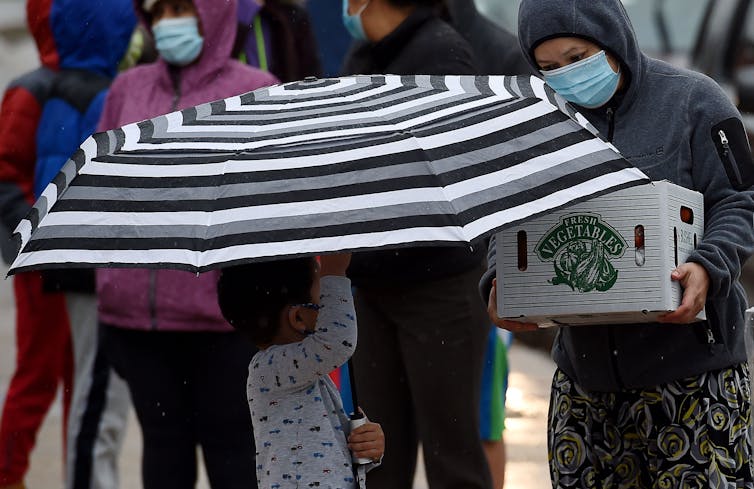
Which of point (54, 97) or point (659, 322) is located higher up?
point (54, 97)

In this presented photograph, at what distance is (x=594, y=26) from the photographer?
4.33 m

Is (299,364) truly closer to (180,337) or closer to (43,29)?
(180,337)

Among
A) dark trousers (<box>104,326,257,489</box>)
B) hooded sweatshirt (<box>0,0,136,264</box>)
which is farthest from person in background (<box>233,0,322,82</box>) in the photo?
dark trousers (<box>104,326,257,489</box>)

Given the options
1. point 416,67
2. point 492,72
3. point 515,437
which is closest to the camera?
point 416,67

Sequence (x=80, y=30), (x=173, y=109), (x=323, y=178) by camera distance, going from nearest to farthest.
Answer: (x=323, y=178) → (x=173, y=109) → (x=80, y=30)

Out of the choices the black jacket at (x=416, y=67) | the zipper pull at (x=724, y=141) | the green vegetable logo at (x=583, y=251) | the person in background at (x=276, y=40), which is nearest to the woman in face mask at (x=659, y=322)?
the zipper pull at (x=724, y=141)

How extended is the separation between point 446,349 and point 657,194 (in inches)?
65.8

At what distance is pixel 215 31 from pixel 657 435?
2533 millimetres

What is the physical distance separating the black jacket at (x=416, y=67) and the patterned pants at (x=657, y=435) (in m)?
1.11

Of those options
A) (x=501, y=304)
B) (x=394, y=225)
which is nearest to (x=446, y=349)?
(x=501, y=304)

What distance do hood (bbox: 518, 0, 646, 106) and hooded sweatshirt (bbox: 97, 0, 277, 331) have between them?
178 cm

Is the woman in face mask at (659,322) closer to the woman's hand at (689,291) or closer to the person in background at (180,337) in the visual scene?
the woman's hand at (689,291)

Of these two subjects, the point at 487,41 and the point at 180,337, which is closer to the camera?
the point at 180,337

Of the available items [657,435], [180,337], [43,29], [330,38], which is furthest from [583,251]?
[330,38]
